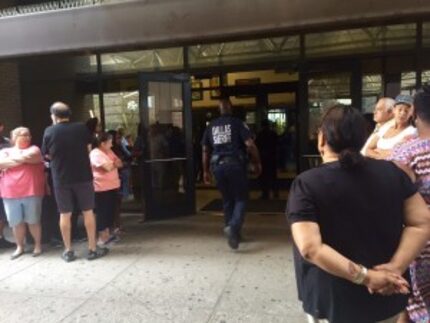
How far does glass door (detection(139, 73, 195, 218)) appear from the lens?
687 centimetres

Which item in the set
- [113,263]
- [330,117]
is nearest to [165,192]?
[113,263]

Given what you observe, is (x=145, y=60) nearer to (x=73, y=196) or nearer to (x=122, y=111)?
(x=122, y=111)

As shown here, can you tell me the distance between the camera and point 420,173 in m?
2.30

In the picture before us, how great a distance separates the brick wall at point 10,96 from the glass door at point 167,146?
289cm

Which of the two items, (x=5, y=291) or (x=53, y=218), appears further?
(x=53, y=218)

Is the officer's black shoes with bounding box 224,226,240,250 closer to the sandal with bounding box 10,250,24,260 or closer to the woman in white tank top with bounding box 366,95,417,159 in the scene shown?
the woman in white tank top with bounding box 366,95,417,159

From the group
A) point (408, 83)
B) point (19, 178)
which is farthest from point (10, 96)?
point (408, 83)

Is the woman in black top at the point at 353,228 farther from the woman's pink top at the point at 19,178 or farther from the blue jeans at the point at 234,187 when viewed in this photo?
the woman's pink top at the point at 19,178

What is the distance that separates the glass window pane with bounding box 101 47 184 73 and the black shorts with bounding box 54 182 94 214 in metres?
3.22

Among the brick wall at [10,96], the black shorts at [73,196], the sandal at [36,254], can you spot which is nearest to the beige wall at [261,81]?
the brick wall at [10,96]

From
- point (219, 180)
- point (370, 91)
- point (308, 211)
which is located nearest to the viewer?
point (308, 211)

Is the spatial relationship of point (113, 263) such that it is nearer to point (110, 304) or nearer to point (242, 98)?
point (110, 304)

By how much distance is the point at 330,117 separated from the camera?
1911 mm

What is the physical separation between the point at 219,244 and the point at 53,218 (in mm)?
2288
